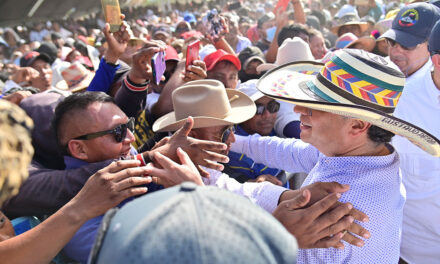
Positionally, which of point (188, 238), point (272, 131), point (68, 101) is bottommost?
point (272, 131)

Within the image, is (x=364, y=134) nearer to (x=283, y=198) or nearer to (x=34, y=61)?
(x=283, y=198)

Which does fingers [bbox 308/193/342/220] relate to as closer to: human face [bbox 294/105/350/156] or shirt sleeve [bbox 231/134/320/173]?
human face [bbox 294/105/350/156]

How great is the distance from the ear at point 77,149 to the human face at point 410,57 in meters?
2.46

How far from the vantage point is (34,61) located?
484cm

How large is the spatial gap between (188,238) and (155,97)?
273 centimetres

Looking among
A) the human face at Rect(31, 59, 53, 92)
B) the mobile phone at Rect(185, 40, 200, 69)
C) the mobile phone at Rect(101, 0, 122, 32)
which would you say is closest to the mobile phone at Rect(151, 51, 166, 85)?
the mobile phone at Rect(185, 40, 200, 69)

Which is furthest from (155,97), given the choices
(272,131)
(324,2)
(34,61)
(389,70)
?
(324,2)

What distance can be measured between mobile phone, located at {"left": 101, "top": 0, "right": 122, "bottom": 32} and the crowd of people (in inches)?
2.5

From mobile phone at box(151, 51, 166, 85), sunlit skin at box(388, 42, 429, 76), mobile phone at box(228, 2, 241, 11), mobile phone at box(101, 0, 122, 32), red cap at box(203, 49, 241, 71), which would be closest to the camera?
mobile phone at box(151, 51, 166, 85)

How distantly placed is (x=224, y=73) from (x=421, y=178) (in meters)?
1.89

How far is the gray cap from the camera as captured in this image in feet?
1.97

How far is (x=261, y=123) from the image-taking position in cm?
295

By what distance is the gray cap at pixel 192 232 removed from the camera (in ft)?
1.97

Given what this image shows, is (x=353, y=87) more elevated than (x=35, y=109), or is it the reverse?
(x=353, y=87)
